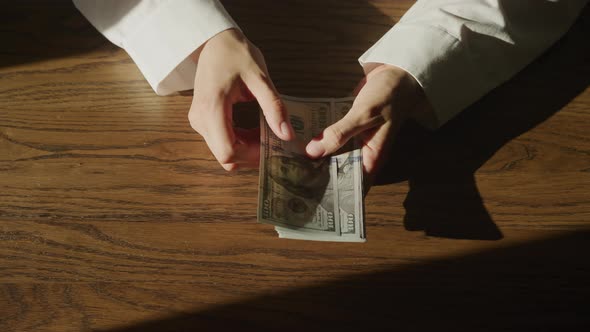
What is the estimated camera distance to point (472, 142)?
32.4 inches

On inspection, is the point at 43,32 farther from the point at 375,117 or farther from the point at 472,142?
the point at 472,142

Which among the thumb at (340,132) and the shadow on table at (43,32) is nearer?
the thumb at (340,132)

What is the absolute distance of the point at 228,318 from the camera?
2.13 ft

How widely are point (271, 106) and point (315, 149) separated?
0.30 feet

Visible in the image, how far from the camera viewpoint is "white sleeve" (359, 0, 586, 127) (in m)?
0.76

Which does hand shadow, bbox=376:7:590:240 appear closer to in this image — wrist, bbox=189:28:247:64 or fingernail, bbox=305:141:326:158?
fingernail, bbox=305:141:326:158

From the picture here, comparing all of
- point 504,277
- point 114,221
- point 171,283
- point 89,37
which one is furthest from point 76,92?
point 504,277

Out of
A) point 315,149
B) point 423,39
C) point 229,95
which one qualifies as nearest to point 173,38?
point 229,95

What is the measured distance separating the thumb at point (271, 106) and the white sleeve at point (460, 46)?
19 cm

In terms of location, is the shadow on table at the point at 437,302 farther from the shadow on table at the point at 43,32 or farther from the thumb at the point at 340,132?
the shadow on table at the point at 43,32

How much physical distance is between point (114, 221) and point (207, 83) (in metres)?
0.25

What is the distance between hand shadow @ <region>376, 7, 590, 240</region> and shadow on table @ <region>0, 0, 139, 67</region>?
1.99 feet

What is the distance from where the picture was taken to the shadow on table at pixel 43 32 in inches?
35.3

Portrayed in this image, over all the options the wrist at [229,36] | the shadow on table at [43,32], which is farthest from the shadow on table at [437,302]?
the shadow on table at [43,32]
